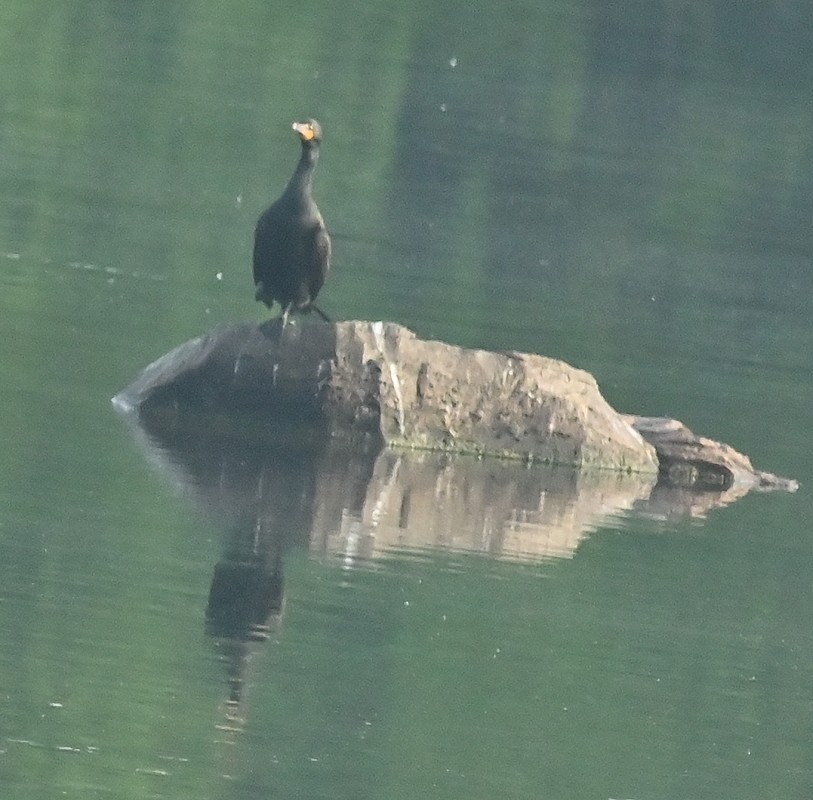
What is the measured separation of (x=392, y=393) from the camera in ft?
50.6

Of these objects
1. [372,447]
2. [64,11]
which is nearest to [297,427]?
[372,447]

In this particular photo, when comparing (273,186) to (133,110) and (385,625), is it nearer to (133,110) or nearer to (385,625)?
(133,110)

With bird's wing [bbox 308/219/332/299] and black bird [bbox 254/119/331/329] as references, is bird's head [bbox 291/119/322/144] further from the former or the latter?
bird's wing [bbox 308/219/332/299]

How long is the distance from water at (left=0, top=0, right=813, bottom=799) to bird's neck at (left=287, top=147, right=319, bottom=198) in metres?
1.44

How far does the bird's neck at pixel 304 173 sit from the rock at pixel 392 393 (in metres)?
0.70

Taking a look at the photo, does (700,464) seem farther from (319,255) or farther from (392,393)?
(319,255)

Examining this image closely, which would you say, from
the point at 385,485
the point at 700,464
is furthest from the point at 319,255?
the point at 700,464

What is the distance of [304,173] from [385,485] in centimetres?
189

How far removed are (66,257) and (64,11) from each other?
19989 millimetres

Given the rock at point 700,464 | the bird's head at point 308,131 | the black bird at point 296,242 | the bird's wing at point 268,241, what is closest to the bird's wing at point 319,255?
the black bird at point 296,242

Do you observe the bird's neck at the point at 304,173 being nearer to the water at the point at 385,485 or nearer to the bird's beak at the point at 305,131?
the bird's beak at the point at 305,131

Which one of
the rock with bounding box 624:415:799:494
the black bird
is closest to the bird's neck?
the black bird

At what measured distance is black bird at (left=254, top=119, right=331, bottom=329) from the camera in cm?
1531

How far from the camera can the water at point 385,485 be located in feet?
30.7
